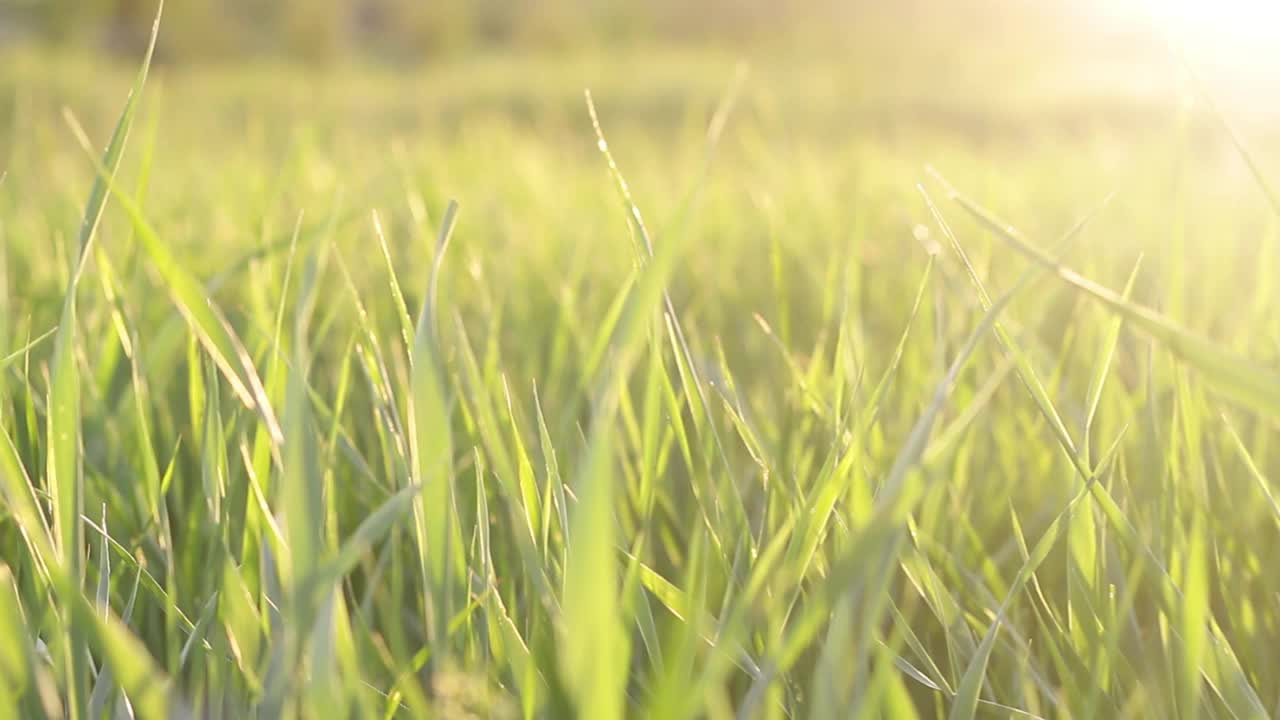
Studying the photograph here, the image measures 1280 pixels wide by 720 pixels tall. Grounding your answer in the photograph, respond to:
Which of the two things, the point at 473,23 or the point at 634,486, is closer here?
the point at 634,486

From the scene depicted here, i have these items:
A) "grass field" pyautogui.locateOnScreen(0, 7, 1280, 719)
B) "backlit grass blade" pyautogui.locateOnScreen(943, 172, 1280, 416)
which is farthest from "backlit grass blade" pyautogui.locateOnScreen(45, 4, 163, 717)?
"backlit grass blade" pyautogui.locateOnScreen(943, 172, 1280, 416)

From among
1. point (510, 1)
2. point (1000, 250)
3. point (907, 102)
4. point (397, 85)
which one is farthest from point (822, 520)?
point (510, 1)

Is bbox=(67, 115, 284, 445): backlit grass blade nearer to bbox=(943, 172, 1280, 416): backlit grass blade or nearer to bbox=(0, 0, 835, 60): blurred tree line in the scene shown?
bbox=(943, 172, 1280, 416): backlit grass blade

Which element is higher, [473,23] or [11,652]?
[473,23]

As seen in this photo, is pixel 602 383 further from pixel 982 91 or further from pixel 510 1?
pixel 510 1

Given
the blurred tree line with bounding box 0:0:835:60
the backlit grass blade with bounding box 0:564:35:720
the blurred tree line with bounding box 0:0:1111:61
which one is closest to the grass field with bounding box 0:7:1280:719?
the backlit grass blade with bounding box 0:564:35:720

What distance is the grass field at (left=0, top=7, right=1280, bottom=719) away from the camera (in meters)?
0.18

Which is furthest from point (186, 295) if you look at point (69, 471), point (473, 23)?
point (473, 23)

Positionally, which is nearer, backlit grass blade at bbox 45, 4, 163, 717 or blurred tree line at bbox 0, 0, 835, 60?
backlit grass blade at bbox 45, 4, 163, 717

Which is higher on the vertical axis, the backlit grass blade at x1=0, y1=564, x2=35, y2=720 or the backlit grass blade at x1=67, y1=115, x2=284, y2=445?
the backlit grass blade at x1=67, y1=115, x2=284, y2=445

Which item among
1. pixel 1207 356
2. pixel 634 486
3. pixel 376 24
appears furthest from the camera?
pixel 376 24

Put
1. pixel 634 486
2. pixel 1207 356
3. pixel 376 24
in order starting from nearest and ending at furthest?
pixel 1207 356 → pixel 634 486 → pixel 376 24

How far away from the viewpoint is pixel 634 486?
336 millimetres

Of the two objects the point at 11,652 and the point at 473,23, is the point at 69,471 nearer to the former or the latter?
the point at 11,652
